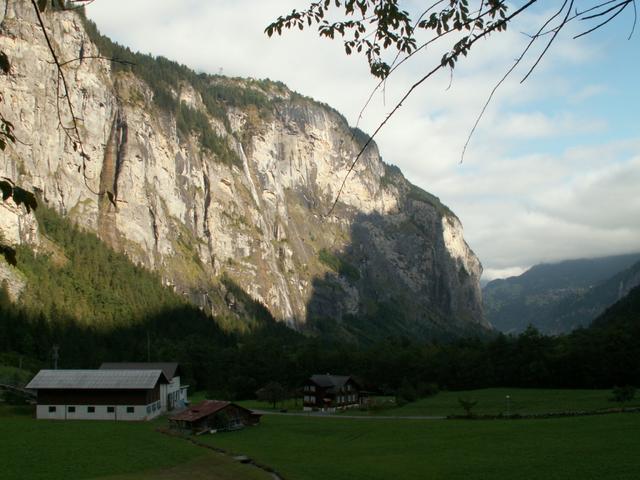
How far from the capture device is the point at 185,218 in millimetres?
163125

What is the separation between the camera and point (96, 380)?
198 feet

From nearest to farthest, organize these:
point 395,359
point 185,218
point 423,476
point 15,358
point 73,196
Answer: point 423,476, point 15,358, point 395,359, point 73,196, point 185,218

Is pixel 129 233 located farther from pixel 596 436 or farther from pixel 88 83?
pixel 596 436

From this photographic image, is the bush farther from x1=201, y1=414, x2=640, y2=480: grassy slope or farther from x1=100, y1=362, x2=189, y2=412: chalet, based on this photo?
x1=100, y1=362, x2=189, y2=412: chalet

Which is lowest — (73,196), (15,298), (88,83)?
(15,298)

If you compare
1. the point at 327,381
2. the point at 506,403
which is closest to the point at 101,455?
the point at 327,381

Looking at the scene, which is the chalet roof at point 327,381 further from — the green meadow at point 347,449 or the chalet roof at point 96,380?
the chalet roof at point 96,380

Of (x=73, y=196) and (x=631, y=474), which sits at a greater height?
(x=73, y=196)

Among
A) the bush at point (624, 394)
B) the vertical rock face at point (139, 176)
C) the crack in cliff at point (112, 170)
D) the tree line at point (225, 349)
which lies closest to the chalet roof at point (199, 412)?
the tree line at point (225, 349)

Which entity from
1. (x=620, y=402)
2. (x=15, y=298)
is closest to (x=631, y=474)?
(x=620, y=402)

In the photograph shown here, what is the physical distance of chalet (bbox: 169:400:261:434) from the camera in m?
53.0

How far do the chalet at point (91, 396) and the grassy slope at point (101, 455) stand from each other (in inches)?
228

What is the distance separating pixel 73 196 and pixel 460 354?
89251mm

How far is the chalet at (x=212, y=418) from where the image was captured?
53.0 m
